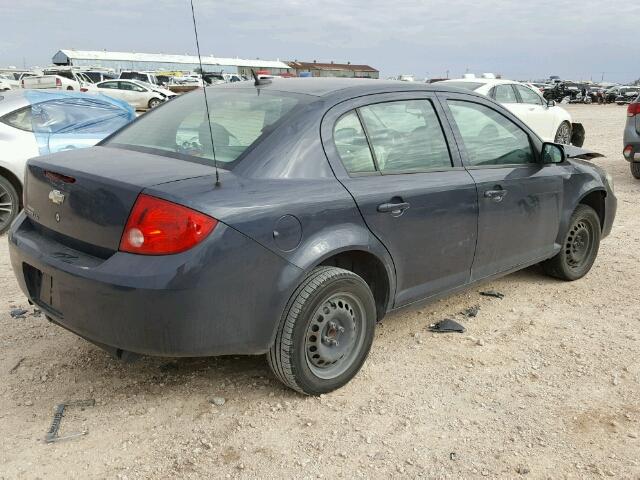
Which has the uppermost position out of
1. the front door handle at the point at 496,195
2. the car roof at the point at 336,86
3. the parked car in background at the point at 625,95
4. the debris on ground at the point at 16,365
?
the car roof at the point at 336,86

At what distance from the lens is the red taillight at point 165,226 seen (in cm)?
256

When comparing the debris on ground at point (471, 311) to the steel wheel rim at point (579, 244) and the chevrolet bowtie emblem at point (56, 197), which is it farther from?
the chevrolet bowtie emblem at point (56, 197)

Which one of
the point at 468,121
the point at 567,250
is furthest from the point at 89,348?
the point at 567,250

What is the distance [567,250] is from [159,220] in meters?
3.57

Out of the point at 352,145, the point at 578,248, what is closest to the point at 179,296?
the point at 352,145

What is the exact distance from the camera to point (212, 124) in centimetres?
332

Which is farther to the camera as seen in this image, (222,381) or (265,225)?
(222,381)

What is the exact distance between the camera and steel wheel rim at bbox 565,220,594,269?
4879 millimetres

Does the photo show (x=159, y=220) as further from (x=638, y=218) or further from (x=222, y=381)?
(x=638, y=218)

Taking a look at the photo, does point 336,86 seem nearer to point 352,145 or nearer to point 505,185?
point 352,145

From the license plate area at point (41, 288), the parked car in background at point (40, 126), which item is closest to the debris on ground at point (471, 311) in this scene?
the license plate area at point (41, 288)

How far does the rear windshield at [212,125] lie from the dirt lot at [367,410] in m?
1.23

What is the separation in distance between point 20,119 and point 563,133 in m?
10.7

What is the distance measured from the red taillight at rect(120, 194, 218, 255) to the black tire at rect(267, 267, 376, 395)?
588 millimetres
